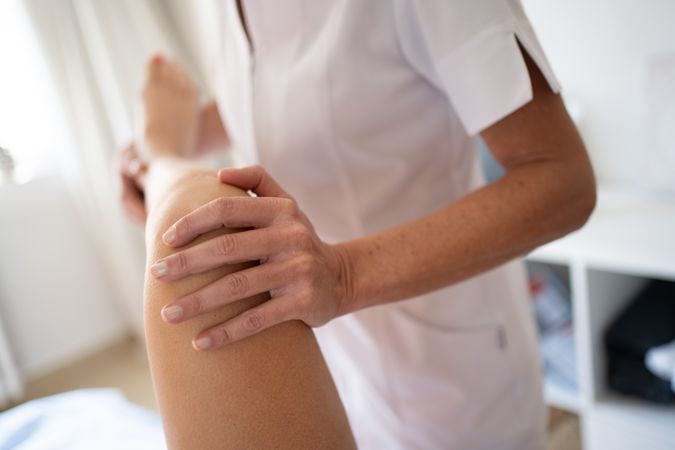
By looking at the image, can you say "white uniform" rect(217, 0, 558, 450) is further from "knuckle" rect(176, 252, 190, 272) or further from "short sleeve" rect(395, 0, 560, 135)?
"knuckle" rect(176, 252, 190, 272)

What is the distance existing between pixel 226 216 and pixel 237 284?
56 millimetres

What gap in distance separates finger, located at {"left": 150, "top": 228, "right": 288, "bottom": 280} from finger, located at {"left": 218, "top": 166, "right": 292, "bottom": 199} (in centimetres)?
8

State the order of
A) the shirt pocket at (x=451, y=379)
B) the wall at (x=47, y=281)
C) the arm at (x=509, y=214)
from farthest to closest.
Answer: the wall at (x=47, y=281) < the shirt pocket at (x=451, y=379) < the arm at (x=509, y=214)

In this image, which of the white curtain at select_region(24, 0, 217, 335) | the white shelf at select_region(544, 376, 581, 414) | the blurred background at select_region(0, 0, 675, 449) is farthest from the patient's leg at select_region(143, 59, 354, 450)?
the white curtain at select_region(24, 0, 217, 335)

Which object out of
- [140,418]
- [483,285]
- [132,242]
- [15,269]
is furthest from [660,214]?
[15,269]

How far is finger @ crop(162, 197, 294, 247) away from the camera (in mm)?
484

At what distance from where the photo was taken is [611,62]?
1615 millimetres

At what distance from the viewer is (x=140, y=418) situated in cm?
97

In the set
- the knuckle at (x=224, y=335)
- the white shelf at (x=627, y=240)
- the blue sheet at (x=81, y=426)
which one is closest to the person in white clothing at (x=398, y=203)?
the knuckle at (x=224, y=335)

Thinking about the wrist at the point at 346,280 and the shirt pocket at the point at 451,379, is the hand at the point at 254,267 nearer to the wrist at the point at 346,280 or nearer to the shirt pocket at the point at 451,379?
the wrist at the point at 346,280

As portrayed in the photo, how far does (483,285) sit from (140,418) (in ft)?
1.90

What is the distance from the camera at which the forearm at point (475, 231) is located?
57 centimetres

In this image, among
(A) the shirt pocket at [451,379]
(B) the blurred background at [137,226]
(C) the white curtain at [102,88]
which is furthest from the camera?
(C) the white curtain at [102,88]

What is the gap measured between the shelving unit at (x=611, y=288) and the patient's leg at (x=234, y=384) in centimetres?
103
